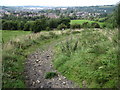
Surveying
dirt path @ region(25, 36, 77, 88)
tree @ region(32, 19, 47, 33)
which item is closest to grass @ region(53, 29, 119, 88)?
dirt path @ region(25, 36, 77, 88)

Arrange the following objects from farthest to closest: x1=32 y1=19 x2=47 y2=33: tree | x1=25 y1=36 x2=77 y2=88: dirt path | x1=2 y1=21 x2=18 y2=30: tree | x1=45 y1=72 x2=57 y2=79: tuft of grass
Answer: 1. x1=2 y1=21 x2=18 y2=30: tree
2. x1=32 y1=19 x2=47 y2=33: tree
3. x1=45 y1=72 x2=57 y2=79: tuft of grass
4. x1=25 y1=36 x2=77 y2=88: dirt path

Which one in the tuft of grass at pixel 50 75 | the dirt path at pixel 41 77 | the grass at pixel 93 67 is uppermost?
the grass at pixel 93 67

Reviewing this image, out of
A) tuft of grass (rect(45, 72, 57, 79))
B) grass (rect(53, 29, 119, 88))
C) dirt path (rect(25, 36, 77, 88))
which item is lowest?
dirt path (rect(25, 36, 77, 88))

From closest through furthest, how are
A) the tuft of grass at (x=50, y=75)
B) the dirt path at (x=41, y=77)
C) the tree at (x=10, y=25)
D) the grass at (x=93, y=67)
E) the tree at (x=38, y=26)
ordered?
the grass at (x=93, y=67) < the dirt path at (x=41, y=77) < the tuft of grass at (x=50, y=75) < the tree at (x=38, y=26) < the tree at (x=10, y=25)

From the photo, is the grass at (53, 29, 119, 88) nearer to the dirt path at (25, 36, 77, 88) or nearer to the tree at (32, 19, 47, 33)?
the dirt path at (25, 36, 77, 88)

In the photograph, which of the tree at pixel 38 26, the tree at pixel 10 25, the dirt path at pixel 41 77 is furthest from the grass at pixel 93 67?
the tree at pixel 10 25

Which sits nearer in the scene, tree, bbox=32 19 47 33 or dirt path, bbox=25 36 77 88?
A: dirt path, bbox=25 36 77 88

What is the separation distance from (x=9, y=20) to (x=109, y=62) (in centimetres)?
2808

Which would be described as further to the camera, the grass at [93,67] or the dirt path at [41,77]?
the dirt path at [41,77]

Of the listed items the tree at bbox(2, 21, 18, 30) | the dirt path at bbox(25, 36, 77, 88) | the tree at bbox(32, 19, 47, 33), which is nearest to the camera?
the dirt path at bbox(25, 36, 77, 88)

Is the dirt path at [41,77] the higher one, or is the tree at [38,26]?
the tree at [38,26]

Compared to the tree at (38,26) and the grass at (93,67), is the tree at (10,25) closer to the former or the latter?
the tree at (38,26)

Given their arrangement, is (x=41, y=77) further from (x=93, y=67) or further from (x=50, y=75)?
(x=93, y=67)

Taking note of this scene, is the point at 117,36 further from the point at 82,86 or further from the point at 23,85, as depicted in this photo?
the point at 23,85
